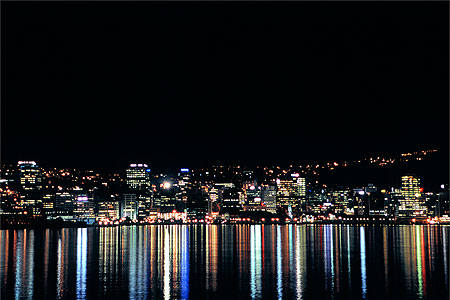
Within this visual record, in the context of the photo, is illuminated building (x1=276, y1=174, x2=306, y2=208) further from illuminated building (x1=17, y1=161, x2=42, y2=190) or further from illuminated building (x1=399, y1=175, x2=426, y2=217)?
illuminated building (x1=17, y1=161, x2=42, y2=190)

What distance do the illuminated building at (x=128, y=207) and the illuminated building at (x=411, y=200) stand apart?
6249cm

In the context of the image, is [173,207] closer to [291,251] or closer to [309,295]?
[291,251]

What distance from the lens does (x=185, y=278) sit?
29688 millimetres

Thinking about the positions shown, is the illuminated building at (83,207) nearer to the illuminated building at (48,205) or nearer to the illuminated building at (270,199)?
the illuminated building at (48,205)

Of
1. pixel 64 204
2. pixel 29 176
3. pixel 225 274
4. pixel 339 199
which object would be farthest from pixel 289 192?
pixel 225 274

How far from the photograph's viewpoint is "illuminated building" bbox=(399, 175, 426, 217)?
14875 cm

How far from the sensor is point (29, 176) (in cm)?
15512

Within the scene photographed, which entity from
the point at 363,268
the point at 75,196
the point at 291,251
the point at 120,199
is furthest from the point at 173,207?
the point at 363,268

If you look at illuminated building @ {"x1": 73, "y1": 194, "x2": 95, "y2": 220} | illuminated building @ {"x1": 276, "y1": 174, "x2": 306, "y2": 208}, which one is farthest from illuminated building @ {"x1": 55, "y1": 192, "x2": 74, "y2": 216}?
illuminated building @ {"x1": 276, "y1": 174, "x2": 306, "y2": 208}

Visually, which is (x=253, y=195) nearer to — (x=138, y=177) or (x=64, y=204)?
(x=138, y=177)

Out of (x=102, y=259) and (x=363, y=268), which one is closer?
(x=363, y=268)

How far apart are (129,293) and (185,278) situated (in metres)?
4.84

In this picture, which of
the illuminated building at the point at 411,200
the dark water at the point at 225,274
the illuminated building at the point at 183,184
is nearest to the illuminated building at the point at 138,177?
the illuminated building at the point at 183,184

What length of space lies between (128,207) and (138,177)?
2065 cm
